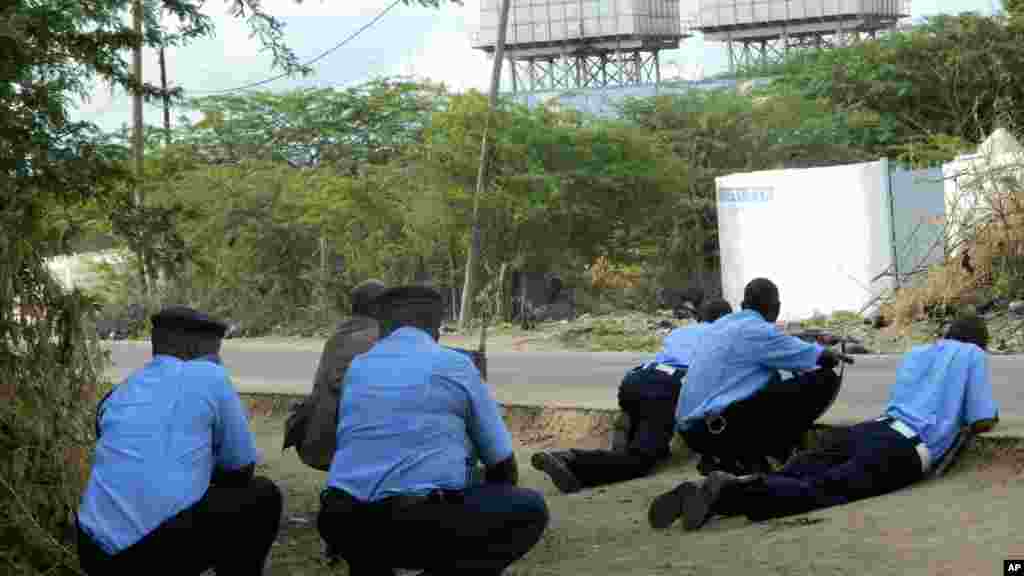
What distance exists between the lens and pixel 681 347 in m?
10.7

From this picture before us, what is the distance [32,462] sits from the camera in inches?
A: 315

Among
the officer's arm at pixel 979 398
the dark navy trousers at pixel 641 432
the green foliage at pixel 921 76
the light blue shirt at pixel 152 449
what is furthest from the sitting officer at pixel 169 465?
the green foliage at pixel 921 76

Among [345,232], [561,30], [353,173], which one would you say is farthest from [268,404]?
[561,30]

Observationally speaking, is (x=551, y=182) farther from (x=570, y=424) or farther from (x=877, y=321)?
(x=570, y=424)

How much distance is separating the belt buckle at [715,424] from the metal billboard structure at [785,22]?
216 feet

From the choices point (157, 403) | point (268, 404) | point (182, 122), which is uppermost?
point (182, 122)

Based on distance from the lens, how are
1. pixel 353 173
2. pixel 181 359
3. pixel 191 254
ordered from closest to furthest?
pixel 181 359 < pixel 191 254 < pixel 353 173

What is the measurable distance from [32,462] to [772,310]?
4.19 m

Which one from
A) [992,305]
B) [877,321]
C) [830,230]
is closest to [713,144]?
[830,230]

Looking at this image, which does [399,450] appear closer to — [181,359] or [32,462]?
[181,359]

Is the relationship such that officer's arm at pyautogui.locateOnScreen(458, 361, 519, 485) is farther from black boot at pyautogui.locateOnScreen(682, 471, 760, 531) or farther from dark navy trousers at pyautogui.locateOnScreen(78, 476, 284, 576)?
black boot at pyautogui.locateOnScreen(682, 471, 760, 531)

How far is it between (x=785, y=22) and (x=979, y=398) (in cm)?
6889

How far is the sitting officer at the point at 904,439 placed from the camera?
8500mm

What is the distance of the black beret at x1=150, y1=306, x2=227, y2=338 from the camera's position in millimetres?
6652
